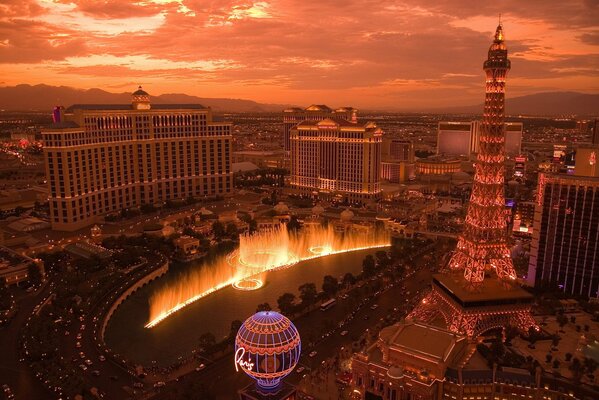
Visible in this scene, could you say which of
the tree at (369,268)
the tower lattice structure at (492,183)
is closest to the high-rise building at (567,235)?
the tower lattice structure at (492,183)

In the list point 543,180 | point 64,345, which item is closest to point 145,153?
point 64,345

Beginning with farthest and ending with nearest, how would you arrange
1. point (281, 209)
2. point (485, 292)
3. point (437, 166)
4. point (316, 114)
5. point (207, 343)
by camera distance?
1. point (437, 166)
2. point (316, 114)
3. point (281, 209)
4. point (485, 292)
5. point (207, 343)

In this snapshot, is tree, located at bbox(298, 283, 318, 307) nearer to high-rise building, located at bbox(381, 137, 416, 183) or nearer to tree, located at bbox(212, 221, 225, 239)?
tree, located at bbox(212, 221, 225, 239)

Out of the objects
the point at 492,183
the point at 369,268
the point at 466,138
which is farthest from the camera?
the point at 466,138

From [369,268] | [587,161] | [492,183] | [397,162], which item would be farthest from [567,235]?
[397,162]

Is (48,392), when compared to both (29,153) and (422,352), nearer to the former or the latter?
(422,352)

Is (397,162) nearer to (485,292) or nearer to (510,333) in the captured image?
(485,292)

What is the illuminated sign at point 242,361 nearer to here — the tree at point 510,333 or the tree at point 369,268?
the tree at point 510,333
